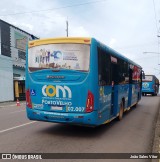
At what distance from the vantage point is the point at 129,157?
23.1ft

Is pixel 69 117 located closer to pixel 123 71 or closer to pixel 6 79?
pixel 123 71

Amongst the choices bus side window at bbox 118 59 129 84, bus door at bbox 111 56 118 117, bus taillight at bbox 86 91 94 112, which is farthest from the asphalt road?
bus side window at bbox 118 59 129 84

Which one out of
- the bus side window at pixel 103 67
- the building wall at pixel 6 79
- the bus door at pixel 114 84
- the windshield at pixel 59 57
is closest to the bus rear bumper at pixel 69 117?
the bus side window at pixel 103 67

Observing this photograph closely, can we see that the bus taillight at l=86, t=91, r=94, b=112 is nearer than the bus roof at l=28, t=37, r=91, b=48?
Yes

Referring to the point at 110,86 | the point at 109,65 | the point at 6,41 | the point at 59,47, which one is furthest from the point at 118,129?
the point at 6,41

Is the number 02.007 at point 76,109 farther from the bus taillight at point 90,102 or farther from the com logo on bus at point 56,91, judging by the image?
the com logo on bus at point 56,91

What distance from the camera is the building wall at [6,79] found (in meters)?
32.9

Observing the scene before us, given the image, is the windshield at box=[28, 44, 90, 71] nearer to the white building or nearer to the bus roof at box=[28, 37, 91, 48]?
the bus roof at box=[28, 37, 91, 48]

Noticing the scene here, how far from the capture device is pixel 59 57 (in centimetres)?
916

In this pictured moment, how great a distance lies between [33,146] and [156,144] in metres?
3.55

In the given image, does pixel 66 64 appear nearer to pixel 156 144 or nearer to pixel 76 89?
pixel 76 89

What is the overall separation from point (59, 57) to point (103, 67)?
156cm

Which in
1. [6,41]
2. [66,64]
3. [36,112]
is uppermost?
[6,41]

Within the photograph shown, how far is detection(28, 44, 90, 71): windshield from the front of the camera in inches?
348
